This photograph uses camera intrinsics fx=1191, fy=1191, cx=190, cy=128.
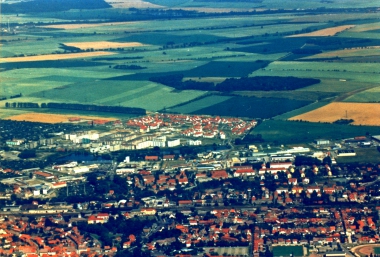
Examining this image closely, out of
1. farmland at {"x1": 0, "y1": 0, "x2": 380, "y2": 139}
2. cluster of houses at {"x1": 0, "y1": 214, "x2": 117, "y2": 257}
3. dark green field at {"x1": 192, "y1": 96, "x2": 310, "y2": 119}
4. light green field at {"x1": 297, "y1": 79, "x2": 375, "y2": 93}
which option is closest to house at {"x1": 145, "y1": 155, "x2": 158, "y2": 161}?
cluster of houses at {"x1": 0, "y1": 214, "x2": 117, "y2": 257}

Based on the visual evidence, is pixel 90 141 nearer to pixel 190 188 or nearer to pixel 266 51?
pixel 190 188

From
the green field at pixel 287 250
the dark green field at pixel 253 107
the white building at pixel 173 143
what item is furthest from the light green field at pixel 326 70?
the green field at pixel 287 250

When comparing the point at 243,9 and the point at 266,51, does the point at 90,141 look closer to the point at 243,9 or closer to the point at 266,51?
the point at 266,51


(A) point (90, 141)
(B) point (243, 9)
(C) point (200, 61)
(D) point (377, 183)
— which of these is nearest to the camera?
(D) point (377, 183)

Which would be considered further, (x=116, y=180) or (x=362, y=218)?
(x=116, y=180)

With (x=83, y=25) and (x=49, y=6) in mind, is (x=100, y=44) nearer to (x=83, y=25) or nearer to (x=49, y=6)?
(x=83, y=25)

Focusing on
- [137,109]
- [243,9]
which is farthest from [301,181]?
[243,9]

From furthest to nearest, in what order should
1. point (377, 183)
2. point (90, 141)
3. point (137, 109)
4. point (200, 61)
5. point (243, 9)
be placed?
1. point (243, 9)
2. point (200, 61)
3. point (137, 109)
4. point (90, 141)
5. point (377, 183)
